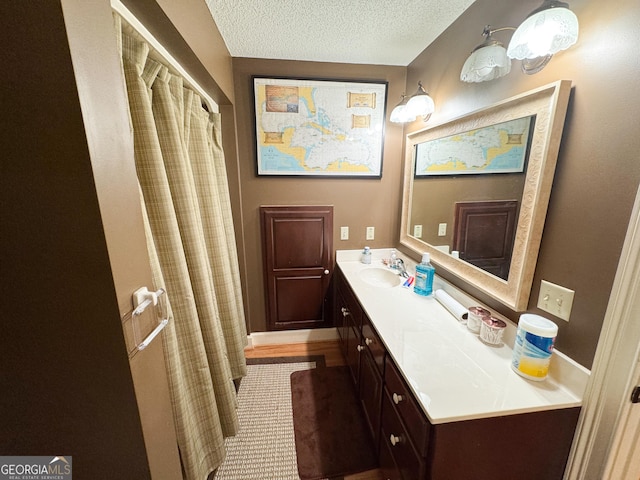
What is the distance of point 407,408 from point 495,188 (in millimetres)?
1013

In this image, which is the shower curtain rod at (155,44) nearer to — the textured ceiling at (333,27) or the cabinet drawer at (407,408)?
the textured ceiling at (333,27)

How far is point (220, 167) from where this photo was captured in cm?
166

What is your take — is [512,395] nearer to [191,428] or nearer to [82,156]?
[191,428]

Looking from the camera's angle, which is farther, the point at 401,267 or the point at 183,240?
the point at 401,267

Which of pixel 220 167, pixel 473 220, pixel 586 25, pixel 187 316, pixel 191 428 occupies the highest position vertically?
pixel 586 25

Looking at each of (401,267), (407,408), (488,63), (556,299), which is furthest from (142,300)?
(401,267)

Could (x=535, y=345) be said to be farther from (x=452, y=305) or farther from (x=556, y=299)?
(x=452, y=305)

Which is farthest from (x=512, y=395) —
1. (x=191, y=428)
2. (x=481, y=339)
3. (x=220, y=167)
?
(x=220, y=167)

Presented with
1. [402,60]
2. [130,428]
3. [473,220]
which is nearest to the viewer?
[130,428]

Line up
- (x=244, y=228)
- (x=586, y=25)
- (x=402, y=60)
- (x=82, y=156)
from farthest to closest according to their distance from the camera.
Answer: (x=244, y=228)
(x=402, y=60)
(x=586, y=25)
(x=82, y=156)

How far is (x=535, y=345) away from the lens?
84cm

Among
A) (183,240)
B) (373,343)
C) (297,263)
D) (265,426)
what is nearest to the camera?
(183,240)

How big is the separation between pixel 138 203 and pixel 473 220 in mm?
1440

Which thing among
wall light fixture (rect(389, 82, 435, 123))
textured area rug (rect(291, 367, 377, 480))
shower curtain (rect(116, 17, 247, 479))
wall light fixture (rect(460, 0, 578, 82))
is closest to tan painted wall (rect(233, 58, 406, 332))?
wall light fixture (rect(389, 82, 435, 123))
